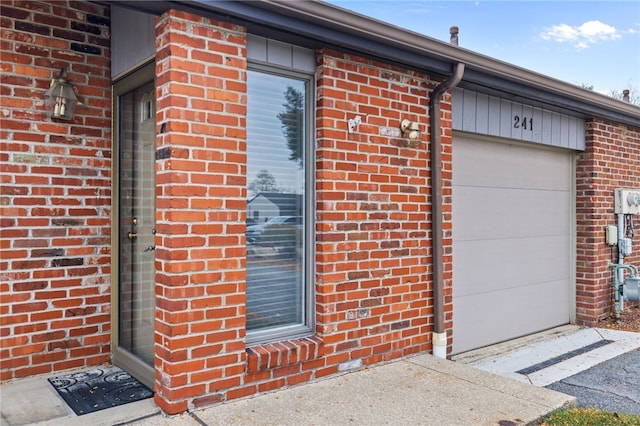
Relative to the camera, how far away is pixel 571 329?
234 inches

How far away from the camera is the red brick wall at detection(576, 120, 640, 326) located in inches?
237

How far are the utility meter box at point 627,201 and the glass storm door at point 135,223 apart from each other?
579cm

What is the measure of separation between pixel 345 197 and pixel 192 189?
1161 mm

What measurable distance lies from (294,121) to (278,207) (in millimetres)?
621

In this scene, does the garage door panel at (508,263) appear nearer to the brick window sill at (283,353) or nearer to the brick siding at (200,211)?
the brick siding at (200,211)

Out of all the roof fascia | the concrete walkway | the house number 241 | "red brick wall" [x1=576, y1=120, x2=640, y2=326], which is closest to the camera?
the concrete walkway

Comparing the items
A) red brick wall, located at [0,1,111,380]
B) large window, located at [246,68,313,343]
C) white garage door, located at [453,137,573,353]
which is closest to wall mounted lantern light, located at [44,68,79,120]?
red brick wall, located at [0,1,111,380]

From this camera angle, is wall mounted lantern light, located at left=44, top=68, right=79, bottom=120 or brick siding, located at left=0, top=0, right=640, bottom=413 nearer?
brick siding, located at left=0, top=0, right=640, bottom=413

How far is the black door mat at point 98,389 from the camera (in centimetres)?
288

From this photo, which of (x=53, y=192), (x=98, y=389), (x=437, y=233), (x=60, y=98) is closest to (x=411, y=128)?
(x=437, y=233)

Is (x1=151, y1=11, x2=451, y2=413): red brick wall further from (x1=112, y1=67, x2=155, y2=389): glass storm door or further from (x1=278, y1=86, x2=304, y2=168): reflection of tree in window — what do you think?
(x1=112, y1=67, x2=155, y2=389): glass storm door

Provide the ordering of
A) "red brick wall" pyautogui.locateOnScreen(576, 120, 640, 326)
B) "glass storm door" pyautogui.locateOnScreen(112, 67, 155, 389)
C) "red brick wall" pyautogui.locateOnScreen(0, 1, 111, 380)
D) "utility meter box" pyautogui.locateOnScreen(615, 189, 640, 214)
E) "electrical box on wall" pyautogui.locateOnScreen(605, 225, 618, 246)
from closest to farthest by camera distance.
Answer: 1. "red brick wall" pyautogui.locateOnScreen(0, 1, 111, 380)
2. "glass storm door" pyautogui.locateOnScreen(112, 67, 155, 389)
3. "red brick wall" pyautogui.locateOnScreen(576, 120, 640, 326)
4. "electrical box on wall" pyautogui.locateOnScreen(605, 225, 618, 246)
5. "utility meter box" pyautogui.locateOnScreen(615, 189, 640, 214)

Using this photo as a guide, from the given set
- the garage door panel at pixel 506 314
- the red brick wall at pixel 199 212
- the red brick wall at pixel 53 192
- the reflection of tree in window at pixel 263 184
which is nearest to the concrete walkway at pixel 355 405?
the red brick wall at pixel 199 212

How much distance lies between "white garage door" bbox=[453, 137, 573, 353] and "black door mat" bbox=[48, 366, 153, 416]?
2979 millimetres
